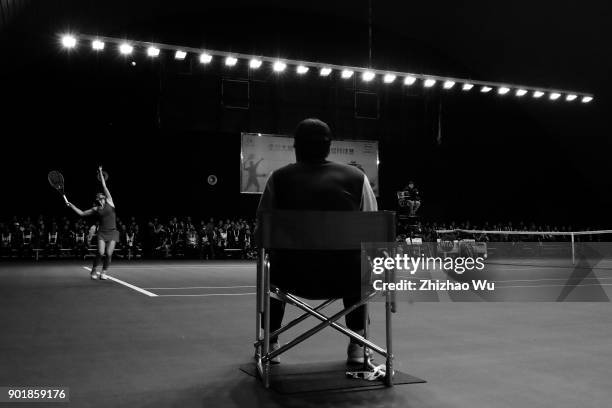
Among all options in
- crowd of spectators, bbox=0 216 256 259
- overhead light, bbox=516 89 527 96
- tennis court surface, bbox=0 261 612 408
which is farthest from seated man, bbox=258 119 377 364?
overhead light, bbox=516 89 527 96

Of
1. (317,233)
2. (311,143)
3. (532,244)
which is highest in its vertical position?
(311,143)

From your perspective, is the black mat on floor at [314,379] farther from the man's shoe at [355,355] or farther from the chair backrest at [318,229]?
the chair backrest at [318,229]

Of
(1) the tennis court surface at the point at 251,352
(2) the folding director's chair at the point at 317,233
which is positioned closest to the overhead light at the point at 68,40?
(1) the tennis court surface at the point at 251,352

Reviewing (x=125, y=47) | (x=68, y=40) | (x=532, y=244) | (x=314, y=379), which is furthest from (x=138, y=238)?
(x=314, y=379)

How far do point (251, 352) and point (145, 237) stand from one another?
1676 cm

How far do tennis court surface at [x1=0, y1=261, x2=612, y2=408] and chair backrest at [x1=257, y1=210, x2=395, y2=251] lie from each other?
735mm

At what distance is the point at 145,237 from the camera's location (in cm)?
1980

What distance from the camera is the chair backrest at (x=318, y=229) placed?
2.94 meters

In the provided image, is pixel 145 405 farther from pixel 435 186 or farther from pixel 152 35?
pixel 435 186

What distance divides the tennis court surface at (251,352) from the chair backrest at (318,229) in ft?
2.41

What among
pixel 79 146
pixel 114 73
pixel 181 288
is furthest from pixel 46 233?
pixel 181 288

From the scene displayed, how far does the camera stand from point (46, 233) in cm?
1805

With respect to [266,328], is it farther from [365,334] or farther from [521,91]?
[521,91]

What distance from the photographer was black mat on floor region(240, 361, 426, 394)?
290 cm
